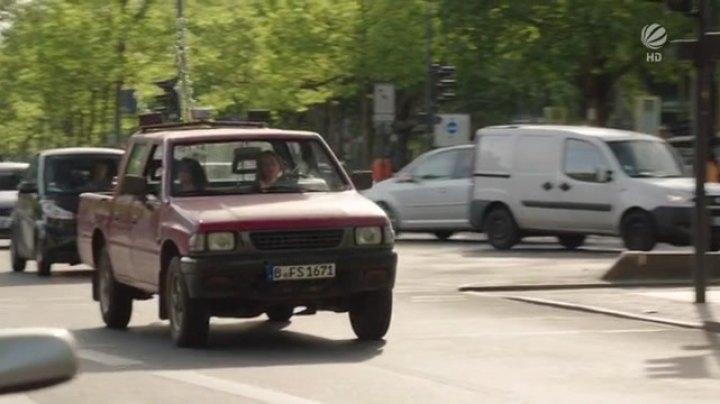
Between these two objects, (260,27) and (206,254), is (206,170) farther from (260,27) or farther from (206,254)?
(260,27)

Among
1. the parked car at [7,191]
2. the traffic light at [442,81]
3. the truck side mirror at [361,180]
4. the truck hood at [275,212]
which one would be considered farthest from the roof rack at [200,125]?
the traffic light at [442,81]

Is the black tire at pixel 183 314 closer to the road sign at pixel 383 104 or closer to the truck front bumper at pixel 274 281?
the truck front bumper at pixel 274 281

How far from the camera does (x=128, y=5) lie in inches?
2231

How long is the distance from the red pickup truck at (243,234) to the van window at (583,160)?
1202cm

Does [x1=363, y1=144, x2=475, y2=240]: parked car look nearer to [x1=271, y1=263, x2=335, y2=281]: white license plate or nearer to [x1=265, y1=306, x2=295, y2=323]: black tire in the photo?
[x1=265, y1=306, x2=295, y2=323]: black tire

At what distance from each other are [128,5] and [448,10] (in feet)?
54.2

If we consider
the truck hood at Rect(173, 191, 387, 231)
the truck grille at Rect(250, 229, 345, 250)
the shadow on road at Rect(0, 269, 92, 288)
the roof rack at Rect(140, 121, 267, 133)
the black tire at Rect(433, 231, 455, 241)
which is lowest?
the black tire at Rect(433, 231, 455, 241)

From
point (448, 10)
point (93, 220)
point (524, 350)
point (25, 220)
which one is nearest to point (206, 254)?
point (524, 350)

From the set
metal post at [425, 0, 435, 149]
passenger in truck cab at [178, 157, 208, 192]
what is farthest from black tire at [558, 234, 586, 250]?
metal post at [425, 0, 435, 149]

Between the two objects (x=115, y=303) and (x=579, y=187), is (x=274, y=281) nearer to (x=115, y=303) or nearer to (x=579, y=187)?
(x=115, y=303)

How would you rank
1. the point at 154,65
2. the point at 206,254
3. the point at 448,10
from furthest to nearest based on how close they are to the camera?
1. the point at 154,65
2. the point at 448,10
3. the point at 206,254

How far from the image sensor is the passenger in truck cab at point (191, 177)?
553 inches

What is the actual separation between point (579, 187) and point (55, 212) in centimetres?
759

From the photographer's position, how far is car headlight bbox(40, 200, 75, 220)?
2378 cm
